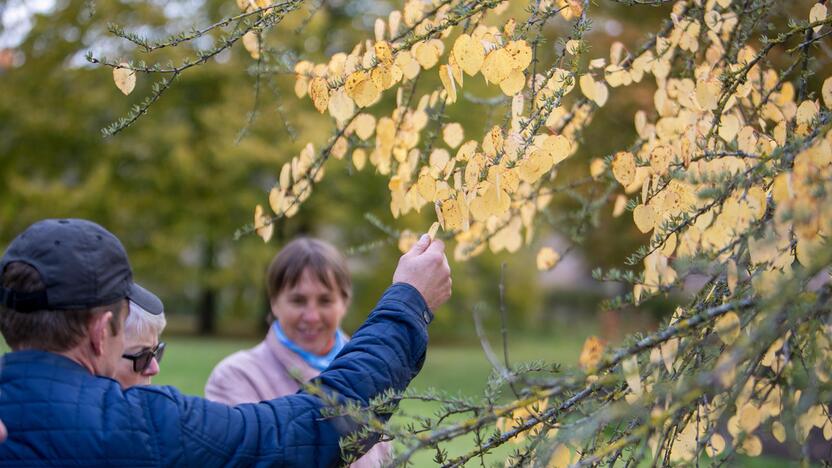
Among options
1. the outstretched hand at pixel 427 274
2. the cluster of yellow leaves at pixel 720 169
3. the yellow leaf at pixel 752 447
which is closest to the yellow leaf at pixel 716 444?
the yellow leaf at pixel 752 447

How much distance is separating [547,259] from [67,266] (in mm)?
1965

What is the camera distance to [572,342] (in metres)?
27.4

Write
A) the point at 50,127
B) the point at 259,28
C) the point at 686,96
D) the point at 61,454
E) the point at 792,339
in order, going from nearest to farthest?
the point at 61,454
the point at 792,339
the point at 259,28
the point at 686,96
the point at 50,127

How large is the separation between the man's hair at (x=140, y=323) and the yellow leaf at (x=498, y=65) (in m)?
0.98

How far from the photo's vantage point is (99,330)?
170 centimetres

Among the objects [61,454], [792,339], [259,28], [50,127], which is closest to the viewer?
[61,454]

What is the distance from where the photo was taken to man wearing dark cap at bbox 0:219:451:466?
1.60m

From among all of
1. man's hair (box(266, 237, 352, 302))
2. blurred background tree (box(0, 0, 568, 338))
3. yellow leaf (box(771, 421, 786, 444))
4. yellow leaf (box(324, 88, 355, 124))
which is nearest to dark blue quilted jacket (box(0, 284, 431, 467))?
yellow leaf (box(324, 88, 355, 124))

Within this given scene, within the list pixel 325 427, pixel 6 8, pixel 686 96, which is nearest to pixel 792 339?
pixel 686 96

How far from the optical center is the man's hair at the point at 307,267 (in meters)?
3.39

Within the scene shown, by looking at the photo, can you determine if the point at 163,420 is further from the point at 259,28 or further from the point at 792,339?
the point at 792,339

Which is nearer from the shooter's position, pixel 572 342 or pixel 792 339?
pixel 792 339

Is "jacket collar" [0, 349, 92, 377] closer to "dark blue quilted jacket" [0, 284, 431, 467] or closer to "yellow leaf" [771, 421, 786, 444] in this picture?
"dark blue quilted jacket" [0, 284, 431, 467]

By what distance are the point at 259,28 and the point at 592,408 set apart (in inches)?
49.2
